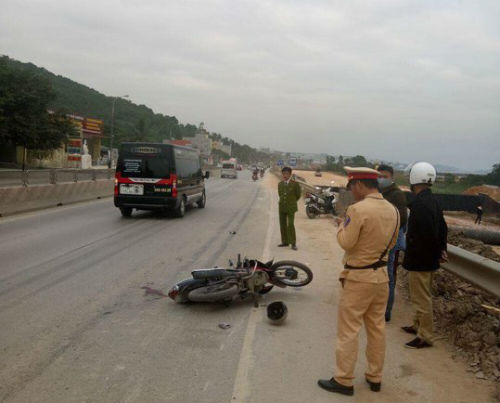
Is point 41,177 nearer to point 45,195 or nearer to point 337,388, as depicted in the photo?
point 45,195

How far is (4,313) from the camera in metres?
5.22

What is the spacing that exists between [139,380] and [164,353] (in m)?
0.56

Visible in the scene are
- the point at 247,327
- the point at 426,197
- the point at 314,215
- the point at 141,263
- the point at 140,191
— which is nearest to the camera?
the point at 426,197

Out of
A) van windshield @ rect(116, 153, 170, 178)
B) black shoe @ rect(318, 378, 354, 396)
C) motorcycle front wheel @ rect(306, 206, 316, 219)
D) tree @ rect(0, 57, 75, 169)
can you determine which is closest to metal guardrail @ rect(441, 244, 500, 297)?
black shoe @ rect(318, 378, 354, 396)

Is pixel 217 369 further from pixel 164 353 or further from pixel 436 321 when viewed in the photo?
pixel 436 321

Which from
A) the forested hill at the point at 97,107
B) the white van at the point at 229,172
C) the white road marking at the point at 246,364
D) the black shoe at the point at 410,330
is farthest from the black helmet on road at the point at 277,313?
the forested hill at the point at 97,107

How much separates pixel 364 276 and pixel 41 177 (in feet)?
50.2

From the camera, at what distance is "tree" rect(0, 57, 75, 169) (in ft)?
135

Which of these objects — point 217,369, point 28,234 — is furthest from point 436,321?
point 28,234

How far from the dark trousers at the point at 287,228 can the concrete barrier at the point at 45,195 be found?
8.54m

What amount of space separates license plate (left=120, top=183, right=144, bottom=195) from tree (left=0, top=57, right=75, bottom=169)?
103ft

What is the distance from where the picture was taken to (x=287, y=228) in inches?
414

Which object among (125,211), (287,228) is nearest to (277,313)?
(287,228)

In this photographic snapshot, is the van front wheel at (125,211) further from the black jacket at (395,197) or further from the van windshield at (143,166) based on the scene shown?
the black jacket at (395,197)
